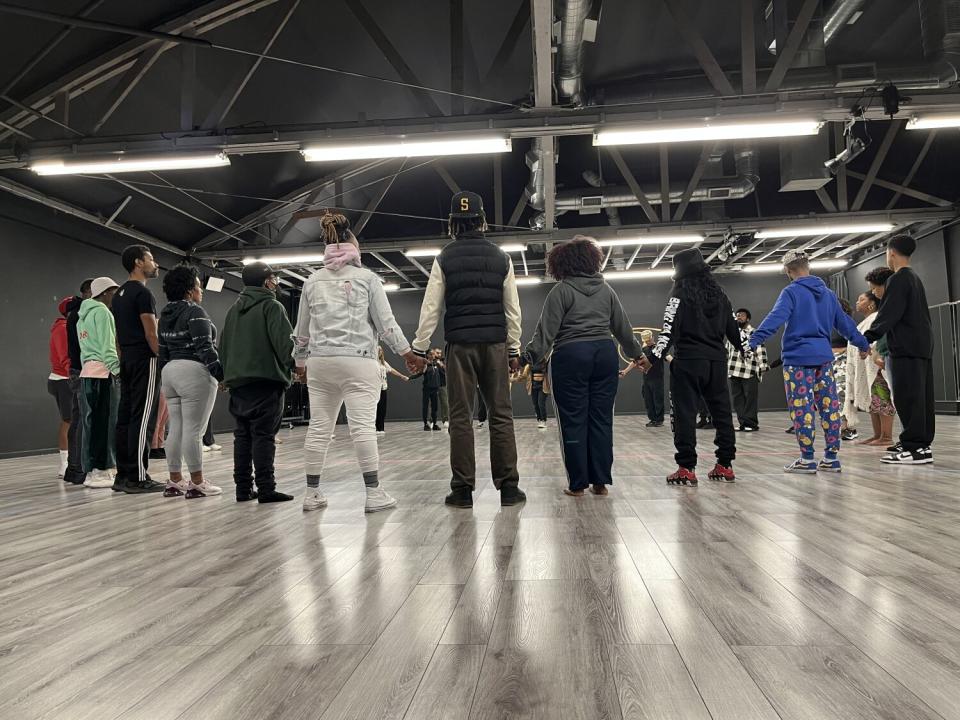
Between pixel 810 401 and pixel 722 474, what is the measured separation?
795mm

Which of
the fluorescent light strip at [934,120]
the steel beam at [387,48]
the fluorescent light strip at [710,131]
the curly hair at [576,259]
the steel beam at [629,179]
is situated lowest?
the curly hair at [576,259]

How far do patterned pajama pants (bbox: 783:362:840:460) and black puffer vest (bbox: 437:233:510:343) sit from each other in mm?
2099

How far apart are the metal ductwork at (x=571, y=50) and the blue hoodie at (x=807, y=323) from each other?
12.3 ft

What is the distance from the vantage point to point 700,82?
32.6 ft

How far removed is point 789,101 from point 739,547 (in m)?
6.06

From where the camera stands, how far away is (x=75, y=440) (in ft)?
17.4

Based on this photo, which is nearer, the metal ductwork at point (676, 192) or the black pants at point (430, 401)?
the metal ductwork at point (676, 192)

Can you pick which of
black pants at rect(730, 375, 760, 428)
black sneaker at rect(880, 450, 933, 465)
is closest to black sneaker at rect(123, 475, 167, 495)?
black sneaker at rect(880, 450, 933, 465)

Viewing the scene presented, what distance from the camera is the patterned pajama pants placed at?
14.1 feet

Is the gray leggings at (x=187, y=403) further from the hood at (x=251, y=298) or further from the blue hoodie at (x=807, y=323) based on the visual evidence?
the blue hoodie at (x=807, y=323)

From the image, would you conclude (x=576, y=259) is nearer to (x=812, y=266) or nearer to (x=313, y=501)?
(x=313, y=501)

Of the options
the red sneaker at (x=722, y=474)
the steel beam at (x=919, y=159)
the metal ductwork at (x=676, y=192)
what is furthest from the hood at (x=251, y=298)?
the steel beam at (x=919, y=159)

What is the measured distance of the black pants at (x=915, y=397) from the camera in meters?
4.51

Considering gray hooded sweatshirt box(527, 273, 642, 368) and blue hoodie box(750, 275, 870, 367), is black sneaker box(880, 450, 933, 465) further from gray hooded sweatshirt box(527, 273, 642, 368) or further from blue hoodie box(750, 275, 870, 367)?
gray hooded sweatshirt box(527, 273, 642, 368)
